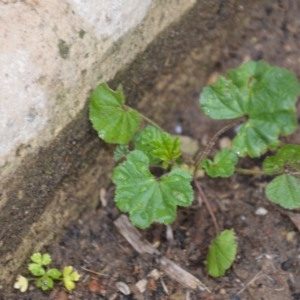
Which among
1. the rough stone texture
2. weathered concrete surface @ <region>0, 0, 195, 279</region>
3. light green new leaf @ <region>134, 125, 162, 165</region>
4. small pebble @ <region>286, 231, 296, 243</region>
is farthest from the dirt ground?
the rough stone texture

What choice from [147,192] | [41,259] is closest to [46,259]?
[41,259]

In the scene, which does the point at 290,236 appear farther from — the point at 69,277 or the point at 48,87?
the point at 48,87

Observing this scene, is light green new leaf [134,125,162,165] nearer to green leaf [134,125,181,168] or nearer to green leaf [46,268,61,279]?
green leaf [134,125,181,168]

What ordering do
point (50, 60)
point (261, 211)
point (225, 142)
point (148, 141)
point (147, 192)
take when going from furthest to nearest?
point (225, 142)
point (261, 211)
point (148, 141)
point (147, 192)
point (50, 60)

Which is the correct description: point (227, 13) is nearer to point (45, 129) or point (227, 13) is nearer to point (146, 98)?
point (146, 98)

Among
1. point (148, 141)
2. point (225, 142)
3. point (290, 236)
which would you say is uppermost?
point (148, 141)

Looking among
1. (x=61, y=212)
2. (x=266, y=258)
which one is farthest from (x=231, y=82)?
(x=61, y=212)
